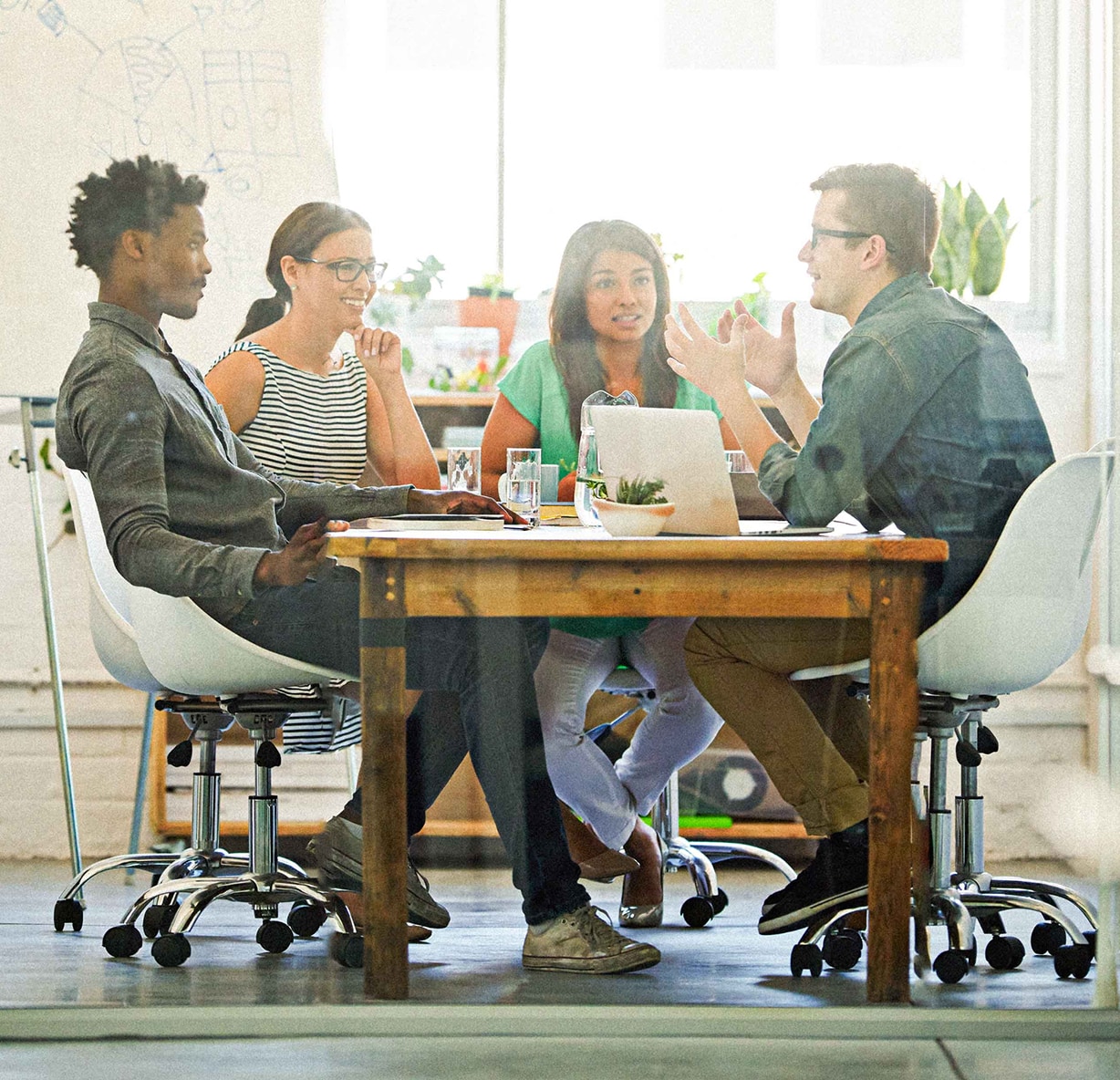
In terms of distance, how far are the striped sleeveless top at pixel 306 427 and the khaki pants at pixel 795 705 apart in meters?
0.60

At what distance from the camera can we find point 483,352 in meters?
2.45

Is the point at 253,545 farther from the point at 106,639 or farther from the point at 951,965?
the point at 951,965

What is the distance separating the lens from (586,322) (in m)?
2.52

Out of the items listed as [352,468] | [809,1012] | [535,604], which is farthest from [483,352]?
[809,1012]

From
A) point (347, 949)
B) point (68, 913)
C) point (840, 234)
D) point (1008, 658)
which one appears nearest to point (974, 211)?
point (840, 234)

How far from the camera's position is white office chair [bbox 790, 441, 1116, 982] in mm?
2395

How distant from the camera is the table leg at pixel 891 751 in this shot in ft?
7.31

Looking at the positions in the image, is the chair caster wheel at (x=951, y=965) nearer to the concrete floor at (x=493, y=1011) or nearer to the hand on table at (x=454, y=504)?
the concrete floor at (x=493, y=1011)

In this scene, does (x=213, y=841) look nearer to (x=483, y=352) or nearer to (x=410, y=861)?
(x=410, y=861)

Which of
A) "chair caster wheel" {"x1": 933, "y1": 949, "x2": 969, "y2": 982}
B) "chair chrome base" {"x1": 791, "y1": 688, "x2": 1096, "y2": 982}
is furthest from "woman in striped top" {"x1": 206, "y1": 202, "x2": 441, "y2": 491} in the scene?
A: "chair caster wheel" {"x1": 933, "y1": 949, "x2": 969, "y2": 982}

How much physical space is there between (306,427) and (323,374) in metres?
0.09

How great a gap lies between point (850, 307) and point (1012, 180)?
0.32 meters

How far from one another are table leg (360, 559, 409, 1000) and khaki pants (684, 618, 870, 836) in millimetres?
452

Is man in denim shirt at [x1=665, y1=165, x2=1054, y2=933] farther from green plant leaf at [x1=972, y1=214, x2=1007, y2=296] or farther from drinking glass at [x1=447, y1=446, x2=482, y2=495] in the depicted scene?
drinking glass at [x1=447, y1=446, x2=482, y2=495]
